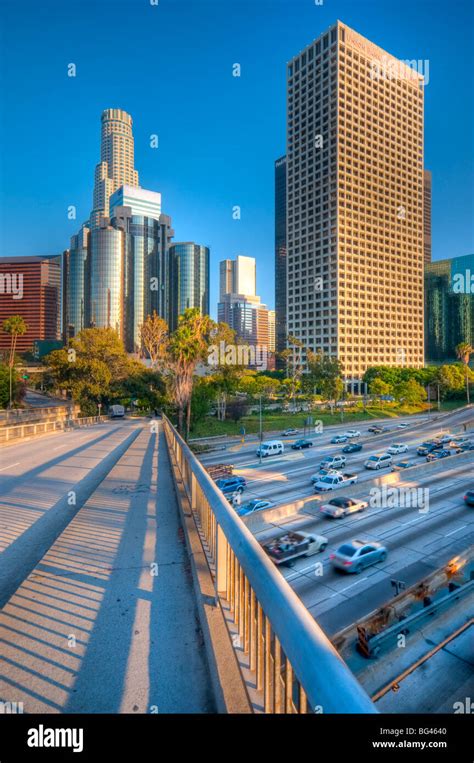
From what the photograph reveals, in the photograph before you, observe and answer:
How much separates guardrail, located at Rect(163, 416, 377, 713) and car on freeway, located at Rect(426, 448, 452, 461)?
131 ft

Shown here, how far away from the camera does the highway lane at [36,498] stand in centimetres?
493

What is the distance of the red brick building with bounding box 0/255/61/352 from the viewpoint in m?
177

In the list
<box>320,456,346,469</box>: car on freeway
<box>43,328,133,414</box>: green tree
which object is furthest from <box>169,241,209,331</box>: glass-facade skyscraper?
<box>320,456,346,469</box>: car on freeway

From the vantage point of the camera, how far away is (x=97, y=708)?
2.32 metres

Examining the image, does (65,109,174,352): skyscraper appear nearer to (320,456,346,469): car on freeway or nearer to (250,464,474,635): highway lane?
(320,456,346,469): car on freeway

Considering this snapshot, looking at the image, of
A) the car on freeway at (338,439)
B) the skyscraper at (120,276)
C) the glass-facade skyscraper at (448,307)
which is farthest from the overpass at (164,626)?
the glass-facade skyscraper at (448,307)

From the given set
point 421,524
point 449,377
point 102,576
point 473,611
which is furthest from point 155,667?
point 449,377

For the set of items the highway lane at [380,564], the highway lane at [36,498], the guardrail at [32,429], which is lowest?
the highway lane at [380,564]

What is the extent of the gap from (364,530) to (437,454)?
2262 centimetres

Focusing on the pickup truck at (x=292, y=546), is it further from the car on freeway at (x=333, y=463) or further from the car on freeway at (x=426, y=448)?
the car on freeway at (x=426, y=448)

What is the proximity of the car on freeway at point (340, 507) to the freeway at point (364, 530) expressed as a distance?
295 millimetres

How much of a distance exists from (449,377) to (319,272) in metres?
48.3

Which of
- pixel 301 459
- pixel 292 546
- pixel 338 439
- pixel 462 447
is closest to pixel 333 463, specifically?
pixel 301 459
